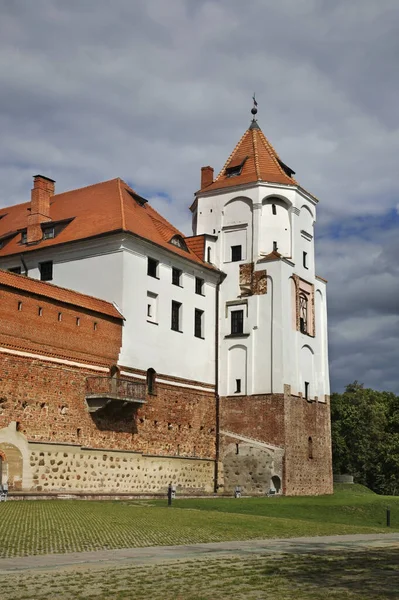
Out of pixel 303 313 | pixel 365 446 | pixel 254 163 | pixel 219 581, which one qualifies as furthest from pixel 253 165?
pixel 219 581

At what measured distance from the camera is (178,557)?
13.0 metres

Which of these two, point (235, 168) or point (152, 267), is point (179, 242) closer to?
point (152, 267)

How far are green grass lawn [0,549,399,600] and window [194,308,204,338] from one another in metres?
27.7

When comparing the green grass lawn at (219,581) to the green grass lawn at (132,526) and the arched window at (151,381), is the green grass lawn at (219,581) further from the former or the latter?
the arched window at (151,381)

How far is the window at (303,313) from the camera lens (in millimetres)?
42781

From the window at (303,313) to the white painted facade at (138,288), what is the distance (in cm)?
645

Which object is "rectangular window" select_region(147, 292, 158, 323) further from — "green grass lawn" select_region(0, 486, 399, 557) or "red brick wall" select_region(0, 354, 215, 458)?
"green grass lawn" select_region(0, 486, 399, 557)

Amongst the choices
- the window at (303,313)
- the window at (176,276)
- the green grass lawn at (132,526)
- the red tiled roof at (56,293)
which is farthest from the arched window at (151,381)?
the window at (303,313)

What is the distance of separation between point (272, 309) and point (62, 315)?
45.0ft

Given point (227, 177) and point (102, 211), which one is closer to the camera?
point (102, 211)

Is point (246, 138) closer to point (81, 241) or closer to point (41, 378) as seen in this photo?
point (81, 241)

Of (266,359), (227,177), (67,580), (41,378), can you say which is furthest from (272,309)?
(67,580)

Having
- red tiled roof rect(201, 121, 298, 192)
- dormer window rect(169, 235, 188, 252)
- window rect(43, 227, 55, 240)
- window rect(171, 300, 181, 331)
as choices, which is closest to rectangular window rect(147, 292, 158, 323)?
window rect(171, 300, 181, 331)

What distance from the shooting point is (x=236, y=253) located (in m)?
43.0
